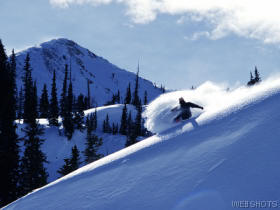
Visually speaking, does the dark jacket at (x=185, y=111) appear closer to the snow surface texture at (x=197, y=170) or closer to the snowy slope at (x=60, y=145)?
the snow surface texture at (x=197, y=170)

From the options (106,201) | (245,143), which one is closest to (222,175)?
(245,143)

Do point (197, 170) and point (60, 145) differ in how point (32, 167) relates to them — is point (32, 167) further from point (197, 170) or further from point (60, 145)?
point (197, 170)

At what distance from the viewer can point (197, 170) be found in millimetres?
3979

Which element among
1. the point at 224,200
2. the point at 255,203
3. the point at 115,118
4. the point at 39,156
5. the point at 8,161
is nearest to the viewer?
the point at 255,203

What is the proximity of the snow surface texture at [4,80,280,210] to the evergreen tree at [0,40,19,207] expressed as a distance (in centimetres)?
1585

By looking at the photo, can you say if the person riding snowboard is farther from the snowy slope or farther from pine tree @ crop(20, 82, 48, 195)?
the snowy slope

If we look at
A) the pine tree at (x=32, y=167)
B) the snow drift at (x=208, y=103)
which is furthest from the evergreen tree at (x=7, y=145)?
the snow drift at (x=208, y=103)

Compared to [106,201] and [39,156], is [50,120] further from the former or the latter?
[106,201]

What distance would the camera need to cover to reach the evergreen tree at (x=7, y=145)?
19.3 meters

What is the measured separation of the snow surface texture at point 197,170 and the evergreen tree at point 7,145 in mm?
15849

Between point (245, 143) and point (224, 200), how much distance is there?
1.34 meters

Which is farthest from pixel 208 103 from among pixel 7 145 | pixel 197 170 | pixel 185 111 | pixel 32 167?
pixel 32 167

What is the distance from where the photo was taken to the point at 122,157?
6.09 m

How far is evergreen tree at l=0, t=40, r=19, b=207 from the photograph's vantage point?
19328 millimetres
